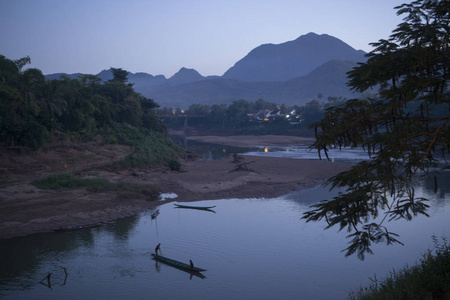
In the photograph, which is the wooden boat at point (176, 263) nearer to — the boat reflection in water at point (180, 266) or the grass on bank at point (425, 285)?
the boat reflection in water at point (180, 266)

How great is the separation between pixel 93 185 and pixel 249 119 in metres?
89.2

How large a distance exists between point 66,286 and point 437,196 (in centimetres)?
2731

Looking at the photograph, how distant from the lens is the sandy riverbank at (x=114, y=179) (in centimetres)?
2342

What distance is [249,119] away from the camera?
4592 inches

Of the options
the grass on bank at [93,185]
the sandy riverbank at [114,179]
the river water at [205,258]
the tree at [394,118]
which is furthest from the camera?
the grass on bank at [93,185]

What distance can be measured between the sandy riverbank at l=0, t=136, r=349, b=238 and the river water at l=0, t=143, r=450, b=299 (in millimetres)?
1809

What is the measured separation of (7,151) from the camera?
110 ft

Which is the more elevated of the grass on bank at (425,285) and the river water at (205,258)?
the grass on bank at (425,285)

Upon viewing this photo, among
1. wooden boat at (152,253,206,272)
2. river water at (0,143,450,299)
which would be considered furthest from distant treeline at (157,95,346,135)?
wooden boat at (152,253,206,272)

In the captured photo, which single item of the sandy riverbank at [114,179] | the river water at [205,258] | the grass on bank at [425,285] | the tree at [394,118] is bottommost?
the river water at [205,258]

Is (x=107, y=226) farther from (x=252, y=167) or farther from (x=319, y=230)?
(x=252, y=167)

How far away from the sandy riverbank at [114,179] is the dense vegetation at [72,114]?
2253mm

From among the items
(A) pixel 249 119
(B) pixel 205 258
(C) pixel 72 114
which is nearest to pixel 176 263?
(B) pixel 205 258

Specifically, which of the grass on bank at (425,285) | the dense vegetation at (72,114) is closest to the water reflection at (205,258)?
the grass on bank at (425,285)
